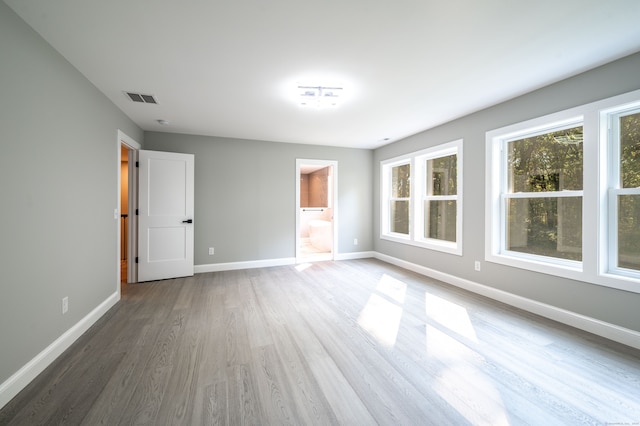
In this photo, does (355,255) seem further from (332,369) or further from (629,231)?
(629,231)

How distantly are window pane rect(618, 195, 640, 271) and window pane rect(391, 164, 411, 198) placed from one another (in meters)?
2.81

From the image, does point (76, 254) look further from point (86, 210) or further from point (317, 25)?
point (317, 25)

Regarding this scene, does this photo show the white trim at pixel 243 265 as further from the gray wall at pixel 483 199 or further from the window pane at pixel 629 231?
the window pane at pixel 629 231

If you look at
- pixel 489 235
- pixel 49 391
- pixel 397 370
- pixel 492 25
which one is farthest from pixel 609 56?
pixel 49 391

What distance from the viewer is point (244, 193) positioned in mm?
4945

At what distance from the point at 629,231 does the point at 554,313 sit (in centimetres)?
101

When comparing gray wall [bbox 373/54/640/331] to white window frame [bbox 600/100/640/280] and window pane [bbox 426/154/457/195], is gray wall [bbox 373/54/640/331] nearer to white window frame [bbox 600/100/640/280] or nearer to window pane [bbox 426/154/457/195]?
white window frame [bbox 600/100/640/280]

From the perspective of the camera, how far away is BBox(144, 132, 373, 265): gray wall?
15.3 feet

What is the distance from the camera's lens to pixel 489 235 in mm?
3363

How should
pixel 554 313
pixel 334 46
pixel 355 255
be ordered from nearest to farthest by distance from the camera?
pixel 334 46 → pixel 554 313 → pixel 355 255

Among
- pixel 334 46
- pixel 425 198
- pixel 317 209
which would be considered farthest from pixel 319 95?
pixel 317 209

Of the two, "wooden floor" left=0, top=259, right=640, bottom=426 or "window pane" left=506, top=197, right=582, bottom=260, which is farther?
"window pane" left=506, top=197, right=582, bottom=260

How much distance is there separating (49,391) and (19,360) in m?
0.29

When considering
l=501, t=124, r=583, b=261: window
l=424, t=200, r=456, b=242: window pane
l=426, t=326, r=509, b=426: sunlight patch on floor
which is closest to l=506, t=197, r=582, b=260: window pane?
l=501, t=124, r=583, b=261: window
